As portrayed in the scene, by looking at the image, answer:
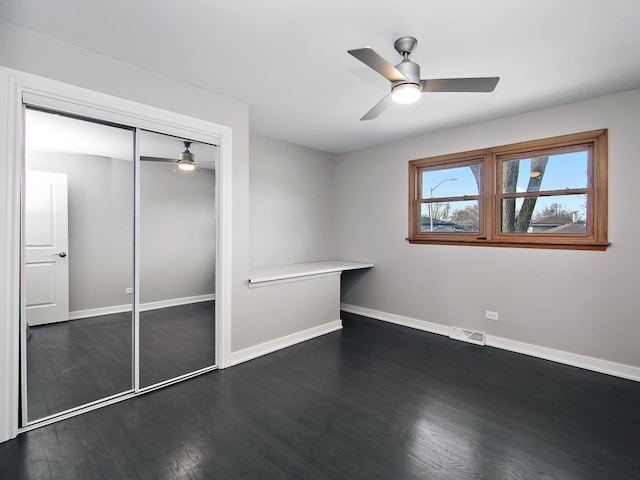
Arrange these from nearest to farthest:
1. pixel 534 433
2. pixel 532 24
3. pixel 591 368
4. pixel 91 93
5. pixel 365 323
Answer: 1. pixel 532 24
2. pixel 534 433
3. pixel 91 93
4. pixel 591 368
5. pixel 365 323

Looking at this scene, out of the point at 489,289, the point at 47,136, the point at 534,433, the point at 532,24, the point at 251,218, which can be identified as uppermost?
the point at 532,24

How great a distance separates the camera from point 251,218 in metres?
4.33

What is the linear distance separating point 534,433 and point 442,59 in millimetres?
2701

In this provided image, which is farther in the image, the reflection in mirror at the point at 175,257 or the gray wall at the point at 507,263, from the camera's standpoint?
the gray wall at the point at 507,263

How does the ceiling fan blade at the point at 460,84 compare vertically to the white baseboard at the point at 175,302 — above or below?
above

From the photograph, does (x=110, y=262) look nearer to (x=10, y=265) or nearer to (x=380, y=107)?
(x=10, y=265)

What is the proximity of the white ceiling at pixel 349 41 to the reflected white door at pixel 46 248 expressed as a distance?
39.9 inches

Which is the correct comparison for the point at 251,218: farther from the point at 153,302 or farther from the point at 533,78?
the point at 533,78

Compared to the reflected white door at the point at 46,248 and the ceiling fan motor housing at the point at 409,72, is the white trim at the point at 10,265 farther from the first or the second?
the ceiling fan motor housing at the point at 409,72

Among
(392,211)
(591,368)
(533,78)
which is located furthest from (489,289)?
(533,78)

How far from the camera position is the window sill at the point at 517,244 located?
10.3 ft

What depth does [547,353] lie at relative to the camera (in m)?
3.42

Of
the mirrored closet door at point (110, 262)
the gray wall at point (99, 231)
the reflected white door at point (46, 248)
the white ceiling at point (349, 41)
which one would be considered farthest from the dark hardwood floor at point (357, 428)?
the white ceiling at point (349, 41)

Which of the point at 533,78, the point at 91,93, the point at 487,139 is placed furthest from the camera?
the point at 487,139
